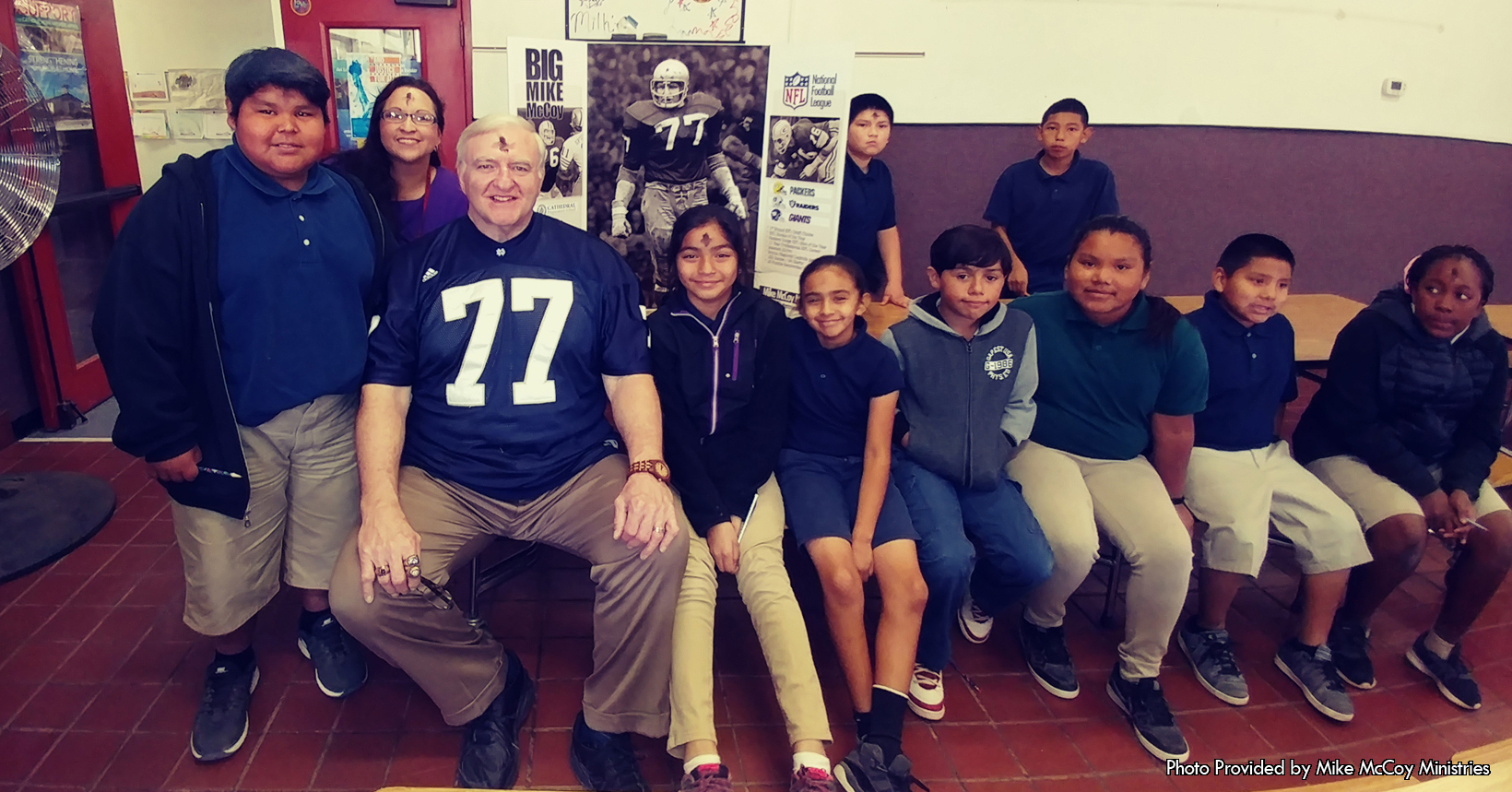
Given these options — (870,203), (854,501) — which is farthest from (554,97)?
(854,501)

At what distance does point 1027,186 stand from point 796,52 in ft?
3.96

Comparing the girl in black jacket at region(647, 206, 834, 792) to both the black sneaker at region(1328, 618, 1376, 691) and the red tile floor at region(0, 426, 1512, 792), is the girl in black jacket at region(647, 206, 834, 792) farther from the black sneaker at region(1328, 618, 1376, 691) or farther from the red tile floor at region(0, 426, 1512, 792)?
the black sneaker at region(1328, 618, 1376, 691)

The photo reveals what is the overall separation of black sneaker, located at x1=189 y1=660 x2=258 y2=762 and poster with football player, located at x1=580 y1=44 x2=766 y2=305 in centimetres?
183

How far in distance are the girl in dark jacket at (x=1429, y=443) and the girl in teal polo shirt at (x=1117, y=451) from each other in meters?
0.55

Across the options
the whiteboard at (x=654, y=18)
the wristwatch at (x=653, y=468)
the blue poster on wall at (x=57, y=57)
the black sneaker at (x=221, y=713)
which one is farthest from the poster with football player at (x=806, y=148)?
the blue poster on wall at (x=57, y=57)

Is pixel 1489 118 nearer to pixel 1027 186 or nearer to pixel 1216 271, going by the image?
pixel 1027 186

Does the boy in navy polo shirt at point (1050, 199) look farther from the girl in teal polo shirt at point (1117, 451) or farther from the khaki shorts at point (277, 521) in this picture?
the khaki shorts at point (277, 521)

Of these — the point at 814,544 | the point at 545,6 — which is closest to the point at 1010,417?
the point at 814,544

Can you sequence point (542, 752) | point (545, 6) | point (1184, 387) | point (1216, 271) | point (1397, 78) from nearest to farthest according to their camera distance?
point (542, 752) < point (1184, 387) < point (1216, 271) < point (545, 6) < point (1397, 78)

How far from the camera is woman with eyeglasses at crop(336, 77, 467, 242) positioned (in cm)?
242

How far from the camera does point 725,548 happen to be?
2.06 metres

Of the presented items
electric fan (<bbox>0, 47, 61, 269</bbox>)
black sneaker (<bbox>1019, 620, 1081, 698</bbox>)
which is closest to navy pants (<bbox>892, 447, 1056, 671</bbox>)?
black sneaker (<bbox>1019, 620, 1081, 698</bbox>)

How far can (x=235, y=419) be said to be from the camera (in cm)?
189

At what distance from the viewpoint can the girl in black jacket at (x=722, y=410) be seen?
2059 millimetres
